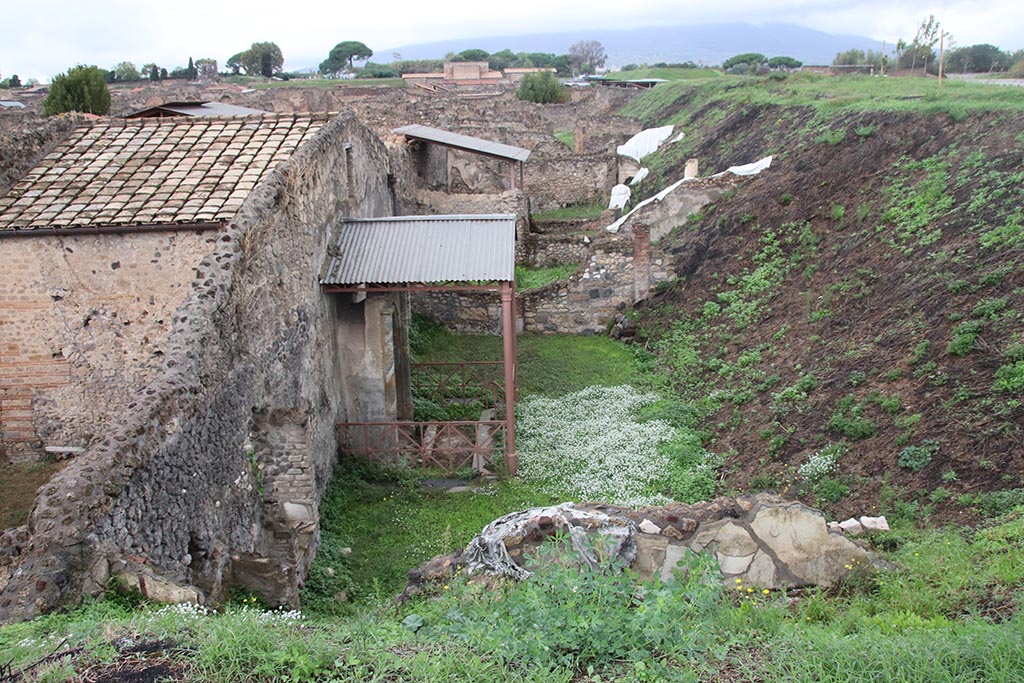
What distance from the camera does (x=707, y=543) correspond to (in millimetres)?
5617

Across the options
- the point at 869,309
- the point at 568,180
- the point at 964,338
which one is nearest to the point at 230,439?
the point at 964,338

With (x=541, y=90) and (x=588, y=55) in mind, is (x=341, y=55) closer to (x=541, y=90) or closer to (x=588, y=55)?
(x=588, y=55)

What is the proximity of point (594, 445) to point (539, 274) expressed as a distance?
396 inches

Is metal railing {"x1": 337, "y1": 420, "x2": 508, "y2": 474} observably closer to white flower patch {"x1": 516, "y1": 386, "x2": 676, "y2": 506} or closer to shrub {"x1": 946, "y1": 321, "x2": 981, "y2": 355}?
white flower patch {"x1": 516, "y1": 386, "x2": 676, "y2": 506}

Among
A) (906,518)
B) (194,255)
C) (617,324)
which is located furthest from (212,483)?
(617,324)

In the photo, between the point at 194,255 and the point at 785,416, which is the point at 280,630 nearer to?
the point at 194,255

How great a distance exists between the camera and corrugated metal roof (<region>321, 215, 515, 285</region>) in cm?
969

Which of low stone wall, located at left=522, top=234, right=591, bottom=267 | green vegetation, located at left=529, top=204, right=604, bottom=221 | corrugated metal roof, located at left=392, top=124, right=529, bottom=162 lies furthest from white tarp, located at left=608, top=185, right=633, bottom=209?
corrugated metal roof, located at left=392, top=124, right=529, bottom=162

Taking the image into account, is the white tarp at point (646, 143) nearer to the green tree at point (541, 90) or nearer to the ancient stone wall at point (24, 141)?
the green tree at point (541, 90)

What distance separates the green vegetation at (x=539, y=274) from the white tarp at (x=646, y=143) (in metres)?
10.4

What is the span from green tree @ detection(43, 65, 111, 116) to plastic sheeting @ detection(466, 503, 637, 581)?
99.3 ft

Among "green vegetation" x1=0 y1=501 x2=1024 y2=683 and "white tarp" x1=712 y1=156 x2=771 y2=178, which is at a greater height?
"white tarp" x1=712 y1=156 x2=771 y2=178

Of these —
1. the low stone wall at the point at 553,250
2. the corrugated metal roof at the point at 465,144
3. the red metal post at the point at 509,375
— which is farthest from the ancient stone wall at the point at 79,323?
the low stone wall at the point at 553,250

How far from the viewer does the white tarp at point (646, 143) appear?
29934mm
